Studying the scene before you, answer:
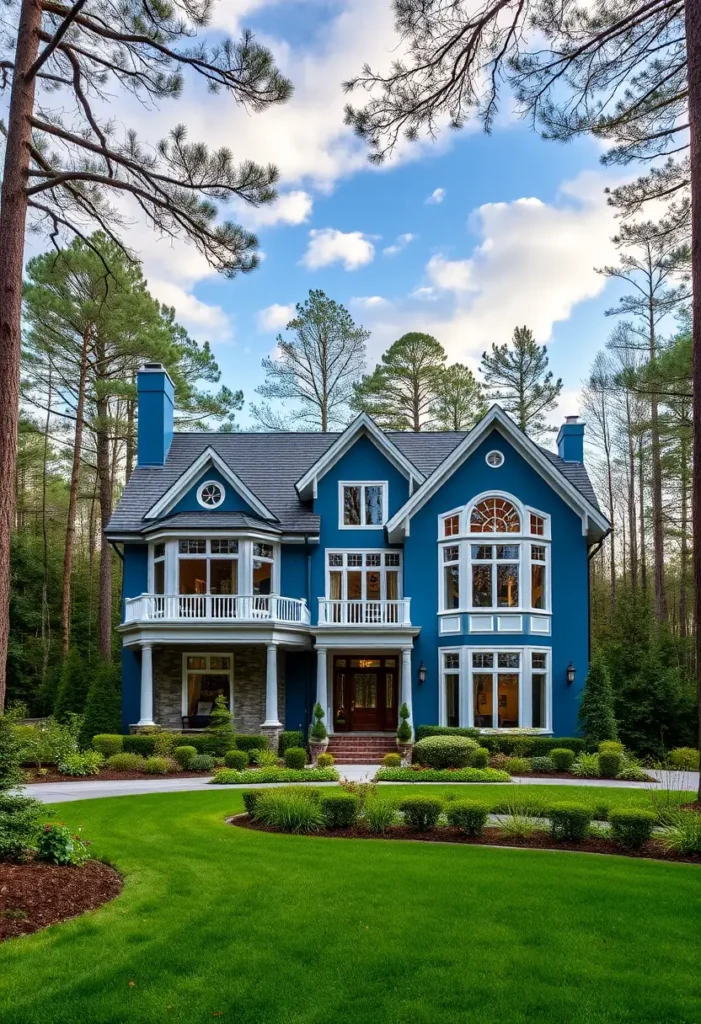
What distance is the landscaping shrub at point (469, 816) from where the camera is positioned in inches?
389

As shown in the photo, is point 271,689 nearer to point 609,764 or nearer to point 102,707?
point 102,707

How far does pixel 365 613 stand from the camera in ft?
76.3

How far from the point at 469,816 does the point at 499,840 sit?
1.33 ft

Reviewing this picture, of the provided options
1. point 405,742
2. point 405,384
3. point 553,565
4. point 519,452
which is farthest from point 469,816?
point 405,384

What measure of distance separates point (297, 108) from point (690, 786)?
1214 cm

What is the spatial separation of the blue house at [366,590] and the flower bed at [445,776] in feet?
16.9

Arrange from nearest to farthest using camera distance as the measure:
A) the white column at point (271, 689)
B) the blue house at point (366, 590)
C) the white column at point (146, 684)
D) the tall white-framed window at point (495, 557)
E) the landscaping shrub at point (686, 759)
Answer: the landscaping shrub at point (686, 759) < the white column at point (271, 689) < the white column at point (146, 684) < the blue house at point (366, 590) < the tall white-framed window at point (495, 557)

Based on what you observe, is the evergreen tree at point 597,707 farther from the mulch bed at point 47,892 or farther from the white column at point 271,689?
the mulch bed at point 47,892

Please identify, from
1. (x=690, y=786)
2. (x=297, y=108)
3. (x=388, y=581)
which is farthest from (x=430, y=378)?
(x=297, y=108)

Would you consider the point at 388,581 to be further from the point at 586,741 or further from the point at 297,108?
the point at 297,108

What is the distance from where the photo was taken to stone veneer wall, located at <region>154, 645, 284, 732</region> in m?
23.2

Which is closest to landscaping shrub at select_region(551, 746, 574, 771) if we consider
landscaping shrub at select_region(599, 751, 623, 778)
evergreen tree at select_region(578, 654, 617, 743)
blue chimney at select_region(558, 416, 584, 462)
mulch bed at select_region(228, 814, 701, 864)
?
landscaping shrub at select_region(599, 751, 623, 778)

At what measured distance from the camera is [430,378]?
36219mm

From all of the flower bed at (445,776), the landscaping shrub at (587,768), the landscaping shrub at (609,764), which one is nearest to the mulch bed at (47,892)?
the flower bed at (445,776)
